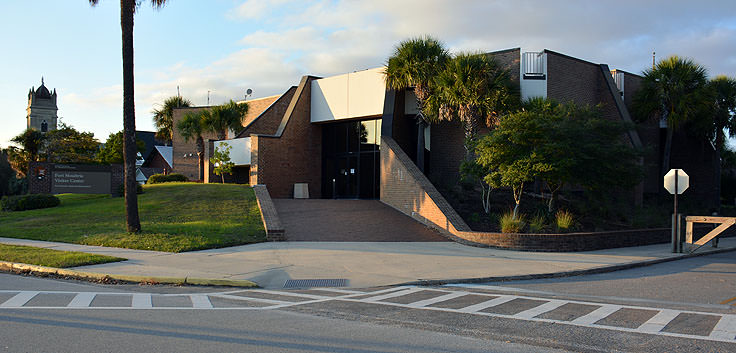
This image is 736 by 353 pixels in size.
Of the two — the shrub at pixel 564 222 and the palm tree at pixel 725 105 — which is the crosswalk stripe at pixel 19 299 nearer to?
the shrub at pixel 564 222

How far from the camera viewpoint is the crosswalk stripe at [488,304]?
8.64m

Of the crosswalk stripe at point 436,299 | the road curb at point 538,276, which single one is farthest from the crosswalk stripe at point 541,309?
the road curb at point 538,276

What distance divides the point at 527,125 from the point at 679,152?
22.6 meters

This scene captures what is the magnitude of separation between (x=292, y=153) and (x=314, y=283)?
20567 millimetres

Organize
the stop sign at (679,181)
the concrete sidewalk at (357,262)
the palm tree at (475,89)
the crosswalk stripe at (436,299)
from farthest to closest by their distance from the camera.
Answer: the palm tree at (475,89) → the stop sign at (679,181) → the concrete sidewalk at (357,262) → the crosswalk stripe at (436,299)

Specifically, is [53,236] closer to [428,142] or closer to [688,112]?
[428,142]

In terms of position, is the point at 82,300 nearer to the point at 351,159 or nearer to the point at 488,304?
the point at 488,304

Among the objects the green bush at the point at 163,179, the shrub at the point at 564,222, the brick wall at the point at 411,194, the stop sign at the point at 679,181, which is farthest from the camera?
the green bush at the point at 163,179

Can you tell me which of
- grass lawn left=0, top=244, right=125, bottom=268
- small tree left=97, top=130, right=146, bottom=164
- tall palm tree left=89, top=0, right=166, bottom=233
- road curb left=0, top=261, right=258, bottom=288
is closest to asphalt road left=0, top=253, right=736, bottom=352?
road curb left=0, top=261, right=258, bottom=288

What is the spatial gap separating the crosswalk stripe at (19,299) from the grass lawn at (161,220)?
6.27 meters

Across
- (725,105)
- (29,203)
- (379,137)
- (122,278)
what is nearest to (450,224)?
(122,278)

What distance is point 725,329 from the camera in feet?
24.4

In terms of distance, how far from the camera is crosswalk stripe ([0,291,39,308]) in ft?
27.2

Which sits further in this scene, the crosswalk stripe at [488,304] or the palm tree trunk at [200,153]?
the palm tree trunk at [200,153]
